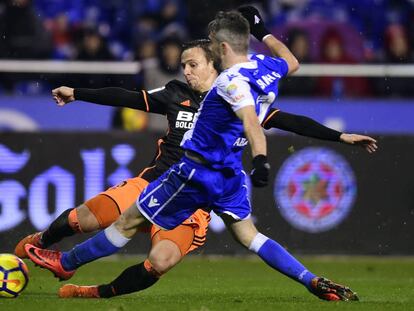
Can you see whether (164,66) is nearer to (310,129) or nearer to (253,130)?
(310,129)

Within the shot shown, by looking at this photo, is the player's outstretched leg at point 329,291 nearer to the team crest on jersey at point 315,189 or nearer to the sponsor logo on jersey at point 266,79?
the sponsor logo on jersey at point 266,79

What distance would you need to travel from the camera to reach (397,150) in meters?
13.6

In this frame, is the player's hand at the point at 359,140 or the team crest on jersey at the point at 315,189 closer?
the player's hand at the point at 359,140

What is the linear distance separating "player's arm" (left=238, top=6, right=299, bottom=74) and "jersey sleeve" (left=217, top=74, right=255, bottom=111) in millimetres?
837

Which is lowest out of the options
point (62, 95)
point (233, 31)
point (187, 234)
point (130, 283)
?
point (130, 283)

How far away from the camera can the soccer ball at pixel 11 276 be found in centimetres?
823

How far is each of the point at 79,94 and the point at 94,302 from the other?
1601 mm

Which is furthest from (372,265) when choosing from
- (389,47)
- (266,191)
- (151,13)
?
(151,13)

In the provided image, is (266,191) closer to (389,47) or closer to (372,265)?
(372,265)

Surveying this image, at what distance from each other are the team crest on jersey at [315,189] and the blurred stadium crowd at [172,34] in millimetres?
1920

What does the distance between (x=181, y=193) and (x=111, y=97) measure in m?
1.23

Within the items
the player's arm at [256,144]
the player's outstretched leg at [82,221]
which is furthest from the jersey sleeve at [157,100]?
the player's arm at [256,144]

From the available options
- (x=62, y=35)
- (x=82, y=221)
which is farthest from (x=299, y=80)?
(x=82, y=221)

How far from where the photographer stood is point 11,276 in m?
8.25
